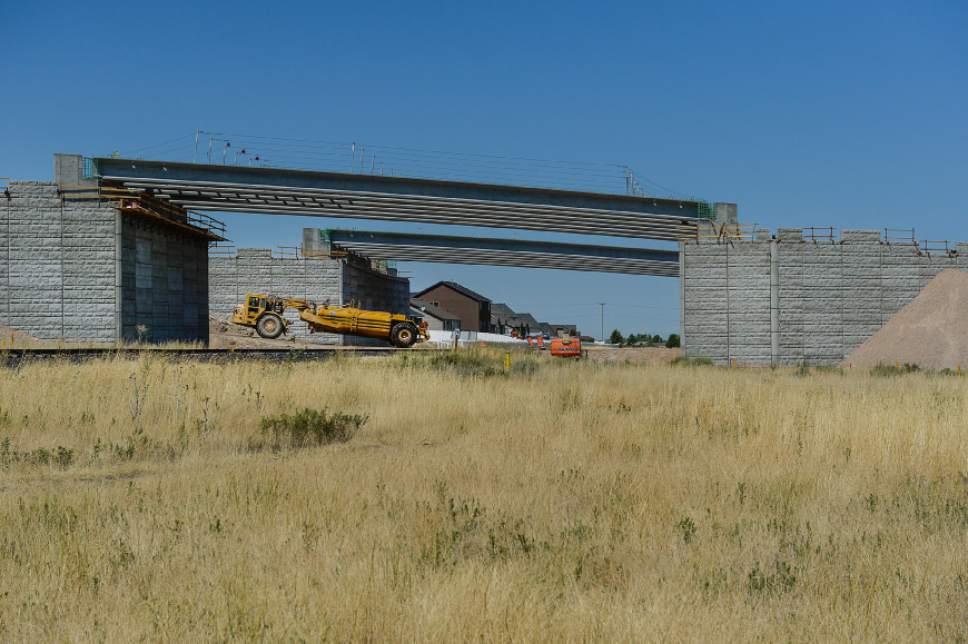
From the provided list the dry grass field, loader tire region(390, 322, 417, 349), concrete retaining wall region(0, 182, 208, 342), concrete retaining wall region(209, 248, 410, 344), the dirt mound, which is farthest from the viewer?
concrete retaining wall region(209, 248, 410, 344)

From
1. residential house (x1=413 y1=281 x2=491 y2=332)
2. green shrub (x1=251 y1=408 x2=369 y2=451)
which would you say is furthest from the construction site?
residential house (x1=413 y1=281 x2=491 y2=332)

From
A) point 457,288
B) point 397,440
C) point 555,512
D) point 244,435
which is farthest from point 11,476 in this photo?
point 457,288

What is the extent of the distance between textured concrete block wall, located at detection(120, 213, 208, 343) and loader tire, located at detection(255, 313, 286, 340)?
4.19 m

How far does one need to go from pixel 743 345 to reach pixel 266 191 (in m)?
28.5

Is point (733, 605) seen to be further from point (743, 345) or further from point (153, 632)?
point (743, 345)

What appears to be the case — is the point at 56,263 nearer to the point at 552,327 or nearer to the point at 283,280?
the point at 283,280

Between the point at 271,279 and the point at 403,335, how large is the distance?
51.9 feet

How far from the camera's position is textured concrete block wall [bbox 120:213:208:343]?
32188 millimetres

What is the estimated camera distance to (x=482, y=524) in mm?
5207

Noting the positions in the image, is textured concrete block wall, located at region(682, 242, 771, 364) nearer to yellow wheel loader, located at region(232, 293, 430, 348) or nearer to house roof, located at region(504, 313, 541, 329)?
yellow wheel loader, located at region(232, 293, 430, 348)

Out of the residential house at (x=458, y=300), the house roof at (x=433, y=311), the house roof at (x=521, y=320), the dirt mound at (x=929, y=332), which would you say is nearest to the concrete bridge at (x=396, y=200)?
the dirt mound at (x=929, y=332)

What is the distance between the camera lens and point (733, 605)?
3850mm

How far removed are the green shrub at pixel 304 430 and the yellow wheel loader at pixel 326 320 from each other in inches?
1064

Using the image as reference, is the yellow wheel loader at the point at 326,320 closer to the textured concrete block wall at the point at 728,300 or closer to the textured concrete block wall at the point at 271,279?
the textured concrete block wall at the point at 271,279
